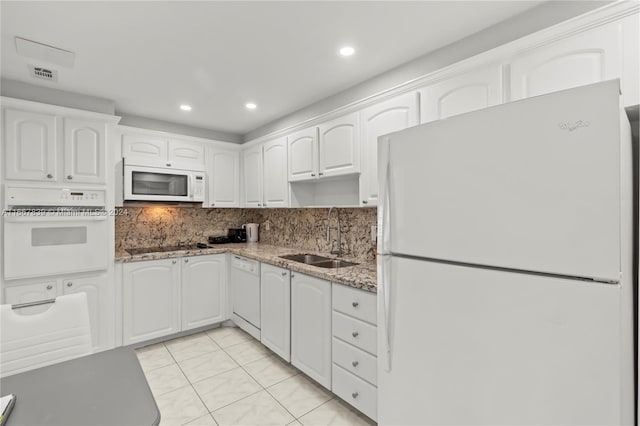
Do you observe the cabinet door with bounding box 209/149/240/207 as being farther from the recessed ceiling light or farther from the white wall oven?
the recessed ceiling light

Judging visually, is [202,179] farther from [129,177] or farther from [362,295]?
[362,295]

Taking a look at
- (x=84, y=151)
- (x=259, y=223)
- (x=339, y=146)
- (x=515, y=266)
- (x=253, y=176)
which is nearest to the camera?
(x=515, y=266)

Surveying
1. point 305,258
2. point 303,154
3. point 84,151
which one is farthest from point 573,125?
point 84,151

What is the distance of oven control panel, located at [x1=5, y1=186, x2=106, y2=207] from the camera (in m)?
2.40

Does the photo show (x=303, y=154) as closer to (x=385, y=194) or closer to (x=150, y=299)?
(x=385, y=194)

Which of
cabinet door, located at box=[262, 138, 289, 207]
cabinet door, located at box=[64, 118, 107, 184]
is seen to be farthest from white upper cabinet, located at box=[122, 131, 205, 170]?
cabinet door, located at box=[262, 138, 289, 207]

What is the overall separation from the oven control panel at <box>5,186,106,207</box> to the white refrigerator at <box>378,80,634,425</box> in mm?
2689

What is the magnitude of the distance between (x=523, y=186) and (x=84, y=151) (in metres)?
3.27

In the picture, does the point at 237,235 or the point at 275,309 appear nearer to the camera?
the point at 275,309

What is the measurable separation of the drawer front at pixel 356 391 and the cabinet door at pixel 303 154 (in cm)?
165

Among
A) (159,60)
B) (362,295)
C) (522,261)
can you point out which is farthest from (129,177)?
(522,261)

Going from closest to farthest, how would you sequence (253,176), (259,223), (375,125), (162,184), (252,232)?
(375,125), (162,184), (253,176), (252,232), (259,223)

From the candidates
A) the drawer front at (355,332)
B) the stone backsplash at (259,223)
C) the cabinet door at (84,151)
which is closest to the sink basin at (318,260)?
the stone backsplash at (259,223)

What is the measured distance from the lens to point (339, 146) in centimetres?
262
